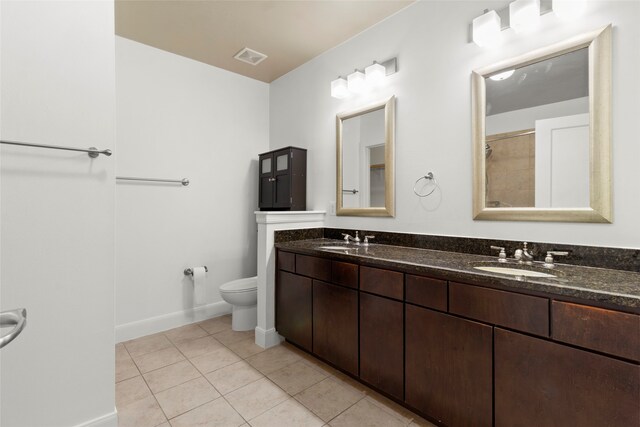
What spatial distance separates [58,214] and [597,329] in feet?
7.25

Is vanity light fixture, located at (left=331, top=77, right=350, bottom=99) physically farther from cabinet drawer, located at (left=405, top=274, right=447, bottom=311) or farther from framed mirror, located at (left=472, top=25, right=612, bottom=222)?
cabinet drawer, located at (left=405, top=274, right=447, bottom=311)

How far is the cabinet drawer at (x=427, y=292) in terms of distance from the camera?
4.72 ft

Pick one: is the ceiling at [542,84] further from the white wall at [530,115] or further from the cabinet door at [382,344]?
the cabinet door at [382,344]

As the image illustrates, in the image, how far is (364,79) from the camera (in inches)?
96.7

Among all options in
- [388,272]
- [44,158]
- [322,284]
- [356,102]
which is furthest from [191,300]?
[356,102]

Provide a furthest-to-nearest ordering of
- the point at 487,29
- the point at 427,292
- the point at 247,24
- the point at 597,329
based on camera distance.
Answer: the point at 247,24
the point at 487,29
the point at 427,292
the point at 597,329

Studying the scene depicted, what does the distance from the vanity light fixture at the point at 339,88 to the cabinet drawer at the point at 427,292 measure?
5.63ft

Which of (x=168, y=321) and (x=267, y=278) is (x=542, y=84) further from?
(x=168, y=321)

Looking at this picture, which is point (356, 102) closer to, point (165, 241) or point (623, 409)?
point (165, 241)

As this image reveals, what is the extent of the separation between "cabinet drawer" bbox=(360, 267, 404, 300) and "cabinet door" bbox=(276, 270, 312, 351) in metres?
0.51

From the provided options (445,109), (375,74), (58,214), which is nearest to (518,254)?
(445,109)

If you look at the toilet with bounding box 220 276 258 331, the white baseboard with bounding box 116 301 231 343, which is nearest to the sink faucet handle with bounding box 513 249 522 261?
the toilet with bounding box 220 276 258 331

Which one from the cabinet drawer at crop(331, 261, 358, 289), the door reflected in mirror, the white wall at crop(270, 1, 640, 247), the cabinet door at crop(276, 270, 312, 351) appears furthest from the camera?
the door reflected in mirror

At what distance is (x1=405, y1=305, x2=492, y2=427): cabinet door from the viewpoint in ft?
4.28
